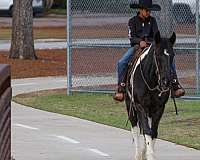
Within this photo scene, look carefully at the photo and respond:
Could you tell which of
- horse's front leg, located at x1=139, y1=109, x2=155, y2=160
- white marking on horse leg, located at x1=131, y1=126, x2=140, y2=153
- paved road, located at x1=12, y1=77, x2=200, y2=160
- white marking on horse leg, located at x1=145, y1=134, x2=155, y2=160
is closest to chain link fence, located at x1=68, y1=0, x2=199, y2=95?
paved road, located at x1=12, y1=77, x2=200, y2=160

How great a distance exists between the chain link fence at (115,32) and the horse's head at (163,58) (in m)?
8.51

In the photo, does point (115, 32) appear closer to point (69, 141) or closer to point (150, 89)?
point (69, 141)

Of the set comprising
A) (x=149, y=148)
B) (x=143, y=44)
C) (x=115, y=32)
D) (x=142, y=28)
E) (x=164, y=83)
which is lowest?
(x=115, y=32)

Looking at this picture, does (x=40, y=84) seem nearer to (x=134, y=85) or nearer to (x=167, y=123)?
(x=167, y=123)

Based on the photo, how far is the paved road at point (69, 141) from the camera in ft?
40.7

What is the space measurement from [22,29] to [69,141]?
15.7 m

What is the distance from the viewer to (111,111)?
1789 centimetres

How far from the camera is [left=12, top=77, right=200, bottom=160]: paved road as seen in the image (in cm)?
1242

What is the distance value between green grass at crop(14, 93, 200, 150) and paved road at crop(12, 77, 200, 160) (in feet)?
1.32

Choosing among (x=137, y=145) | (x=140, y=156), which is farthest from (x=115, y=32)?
(x=140, y=156)

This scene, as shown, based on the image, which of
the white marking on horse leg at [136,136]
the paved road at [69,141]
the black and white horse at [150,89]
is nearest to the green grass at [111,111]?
the paved road at [69,141]

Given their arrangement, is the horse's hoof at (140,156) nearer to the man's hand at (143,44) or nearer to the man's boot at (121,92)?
the man's boot at (121,92)

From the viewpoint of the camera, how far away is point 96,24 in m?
23.3

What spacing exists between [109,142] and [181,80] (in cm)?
874
